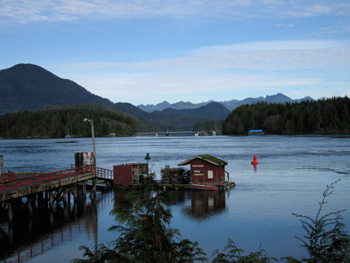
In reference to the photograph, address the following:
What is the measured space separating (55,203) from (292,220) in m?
24.9

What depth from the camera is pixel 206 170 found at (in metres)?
45.9

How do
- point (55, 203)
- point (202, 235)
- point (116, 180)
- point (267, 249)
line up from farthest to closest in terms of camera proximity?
point (116, 180) < point (55, 203) < point (202, 235) < point (267, 249)

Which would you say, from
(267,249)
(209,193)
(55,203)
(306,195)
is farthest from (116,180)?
(267,249)

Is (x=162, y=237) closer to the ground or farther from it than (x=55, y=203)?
farther from it

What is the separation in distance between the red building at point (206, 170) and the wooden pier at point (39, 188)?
38.8 feet

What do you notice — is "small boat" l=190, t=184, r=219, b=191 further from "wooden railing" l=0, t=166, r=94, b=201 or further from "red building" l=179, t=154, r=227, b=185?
"wooden railing" l=0, t=166, r=94, b=201

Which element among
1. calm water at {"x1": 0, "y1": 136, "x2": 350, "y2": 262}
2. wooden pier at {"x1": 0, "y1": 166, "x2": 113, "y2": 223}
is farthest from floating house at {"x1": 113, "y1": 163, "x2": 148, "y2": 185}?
wooden pier at {"x1": 0, "y1": 166, "x2": 113, "y2": 223}

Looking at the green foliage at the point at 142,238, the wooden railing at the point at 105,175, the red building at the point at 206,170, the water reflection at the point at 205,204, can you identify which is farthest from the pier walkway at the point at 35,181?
the green foliage at the point at 142,238

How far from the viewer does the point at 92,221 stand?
34.2 metres

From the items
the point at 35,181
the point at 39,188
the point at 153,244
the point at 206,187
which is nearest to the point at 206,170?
the point at 206,187

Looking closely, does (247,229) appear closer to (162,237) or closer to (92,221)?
(92,221)

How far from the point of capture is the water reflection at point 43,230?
2542cm

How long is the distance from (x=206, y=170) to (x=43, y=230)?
20841 mm

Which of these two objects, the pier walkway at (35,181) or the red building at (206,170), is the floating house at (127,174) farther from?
the red building at (206,170)
